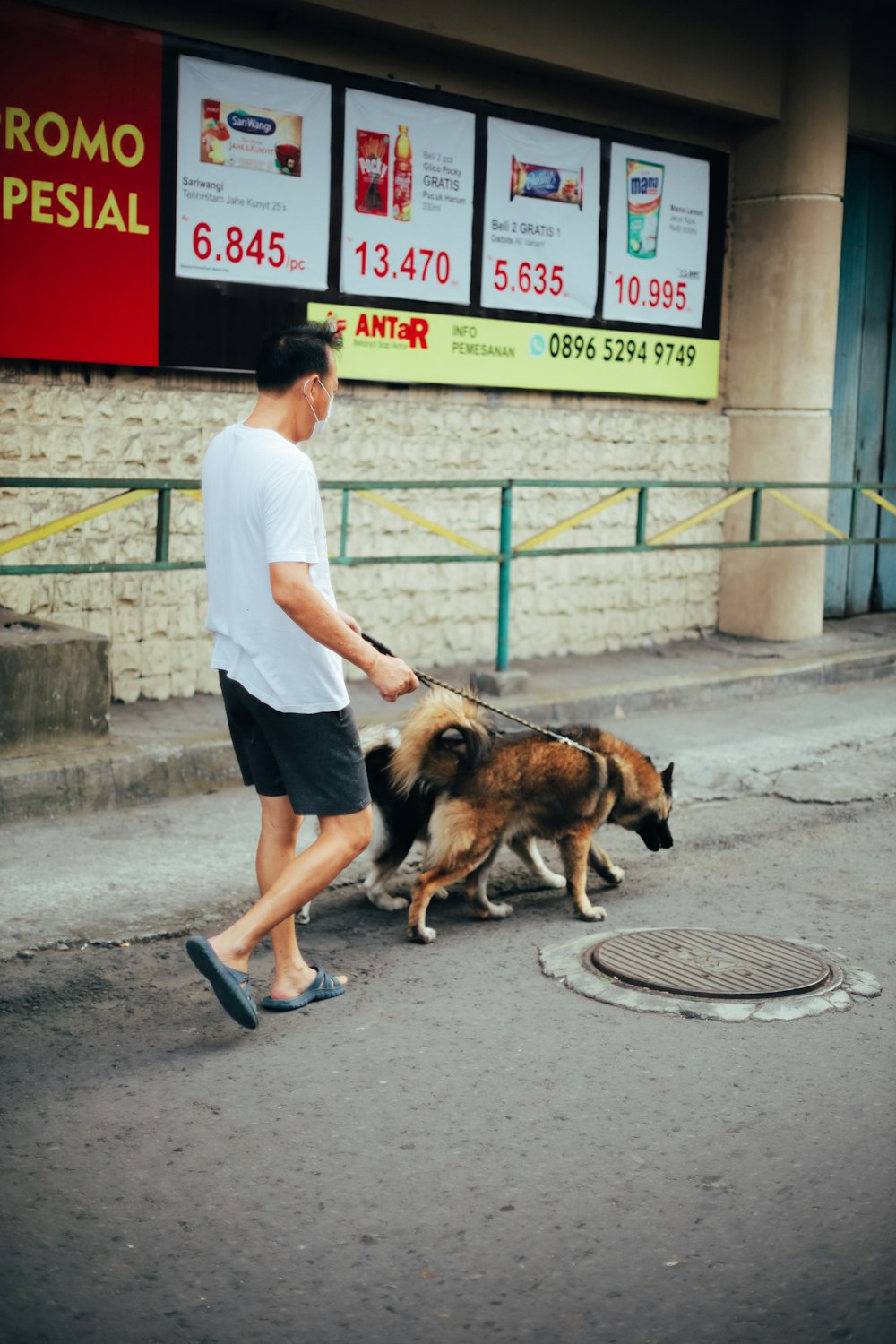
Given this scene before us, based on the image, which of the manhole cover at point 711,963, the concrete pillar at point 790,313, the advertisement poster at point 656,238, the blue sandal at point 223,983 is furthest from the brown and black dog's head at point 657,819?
the concrete pillar at point 790,313

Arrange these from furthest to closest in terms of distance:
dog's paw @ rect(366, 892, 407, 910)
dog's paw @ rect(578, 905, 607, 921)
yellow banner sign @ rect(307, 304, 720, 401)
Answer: yellow banner sign @ rect(307, 304, 720, 401)
dog's paw @ rect(366, 892, 407, 910)
dog's paw @ rect(578, 905, 607, 921)

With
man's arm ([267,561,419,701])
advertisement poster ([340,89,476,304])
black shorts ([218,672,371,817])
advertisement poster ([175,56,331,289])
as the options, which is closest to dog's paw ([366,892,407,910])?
black shorts ([218,672,371,817])

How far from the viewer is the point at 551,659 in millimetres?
10477

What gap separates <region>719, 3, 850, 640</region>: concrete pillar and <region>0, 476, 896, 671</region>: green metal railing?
0.24 meters

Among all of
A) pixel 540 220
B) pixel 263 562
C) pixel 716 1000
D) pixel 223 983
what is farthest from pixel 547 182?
pixel 223 983

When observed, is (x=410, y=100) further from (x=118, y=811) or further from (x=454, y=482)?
(x=118, y=811)

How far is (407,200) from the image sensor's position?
9398mm

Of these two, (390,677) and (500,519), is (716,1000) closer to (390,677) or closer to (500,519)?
(390,677)

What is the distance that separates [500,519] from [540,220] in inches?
82.4

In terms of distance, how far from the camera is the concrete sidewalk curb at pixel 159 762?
6.58 metres

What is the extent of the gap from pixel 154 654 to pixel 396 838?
3307 mm

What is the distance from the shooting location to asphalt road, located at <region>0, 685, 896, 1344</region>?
298cm

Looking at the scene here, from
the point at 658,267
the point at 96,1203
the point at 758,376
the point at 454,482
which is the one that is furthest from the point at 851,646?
the point at 96,1203

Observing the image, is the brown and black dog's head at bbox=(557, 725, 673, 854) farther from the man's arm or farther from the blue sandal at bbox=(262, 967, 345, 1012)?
the man's arm
